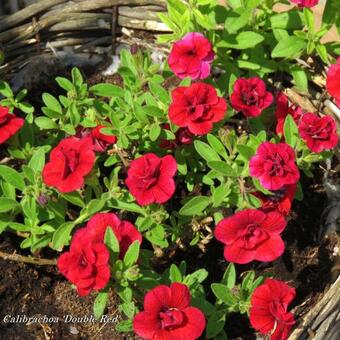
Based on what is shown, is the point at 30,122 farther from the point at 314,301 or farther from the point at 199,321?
the point at 314,301

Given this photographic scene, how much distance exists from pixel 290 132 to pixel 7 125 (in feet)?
2.02

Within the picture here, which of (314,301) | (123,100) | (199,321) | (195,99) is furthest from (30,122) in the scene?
(314,301)

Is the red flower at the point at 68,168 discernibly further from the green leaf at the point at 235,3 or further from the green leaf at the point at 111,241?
the green leaf at the point at 235,3

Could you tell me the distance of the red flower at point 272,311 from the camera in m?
1.13

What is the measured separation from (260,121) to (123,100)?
1.15ft

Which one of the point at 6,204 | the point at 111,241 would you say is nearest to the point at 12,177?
the point at 6,204

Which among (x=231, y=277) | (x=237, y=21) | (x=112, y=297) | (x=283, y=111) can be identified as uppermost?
(x=237, y=21)

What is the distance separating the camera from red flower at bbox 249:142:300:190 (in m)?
1.16

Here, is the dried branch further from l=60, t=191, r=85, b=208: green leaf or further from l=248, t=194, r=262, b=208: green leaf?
l=248, t=194, r=262, b=208: green leaf

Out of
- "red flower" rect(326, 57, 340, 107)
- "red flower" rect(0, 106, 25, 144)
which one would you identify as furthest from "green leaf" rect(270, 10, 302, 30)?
"red flower" rect(0, 106, 25, 144)

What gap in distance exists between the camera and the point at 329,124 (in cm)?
128

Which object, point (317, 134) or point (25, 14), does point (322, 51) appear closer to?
point (317, 134)

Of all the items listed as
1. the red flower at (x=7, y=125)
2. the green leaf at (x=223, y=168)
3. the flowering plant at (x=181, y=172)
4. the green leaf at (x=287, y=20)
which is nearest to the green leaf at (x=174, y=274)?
the flowering plant at (x=181, y=172)

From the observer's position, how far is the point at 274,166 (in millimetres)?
1165
